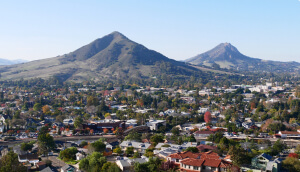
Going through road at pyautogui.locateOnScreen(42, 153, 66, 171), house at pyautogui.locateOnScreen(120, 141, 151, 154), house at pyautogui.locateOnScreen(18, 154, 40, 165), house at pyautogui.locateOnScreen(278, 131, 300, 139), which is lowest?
house at pyautogui.locateOnScreen(278, 131, 300, 139)

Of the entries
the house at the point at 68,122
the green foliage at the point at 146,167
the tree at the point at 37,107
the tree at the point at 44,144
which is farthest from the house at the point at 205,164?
the tree at the point at 37,107

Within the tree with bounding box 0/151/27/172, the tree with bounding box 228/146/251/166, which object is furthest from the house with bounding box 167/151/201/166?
the tree with bounding box 0/151/27/172

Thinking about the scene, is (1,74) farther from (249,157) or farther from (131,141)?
(249,157)

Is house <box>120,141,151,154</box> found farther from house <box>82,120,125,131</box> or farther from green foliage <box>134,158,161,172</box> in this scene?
house <box>82,120,125,131</box>

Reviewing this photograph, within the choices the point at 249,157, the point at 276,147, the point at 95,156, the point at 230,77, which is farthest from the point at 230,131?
the point at 230,77

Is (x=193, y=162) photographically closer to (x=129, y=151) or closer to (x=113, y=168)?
(x=113, y=168)
